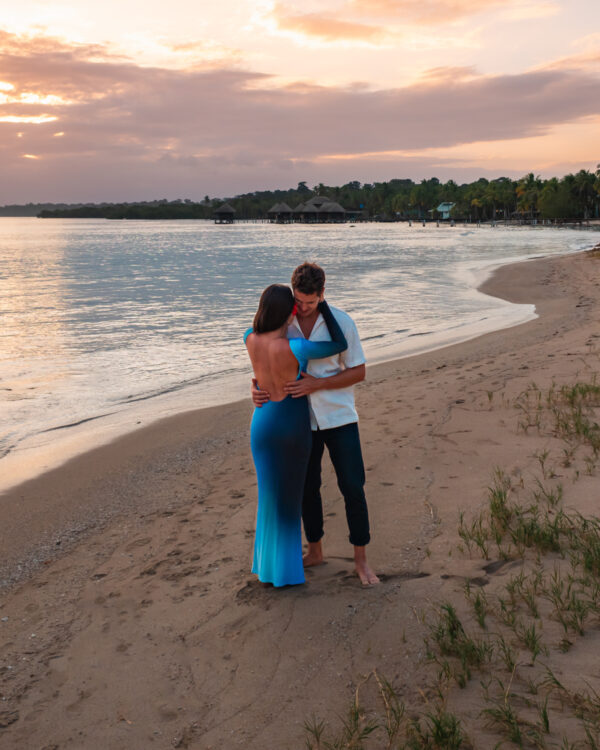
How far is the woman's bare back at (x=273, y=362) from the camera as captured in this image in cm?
361

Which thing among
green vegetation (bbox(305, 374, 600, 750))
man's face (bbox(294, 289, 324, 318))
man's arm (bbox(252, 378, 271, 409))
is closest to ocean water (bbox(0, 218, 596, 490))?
man's arm (bbox(252, 378, 271, 409))

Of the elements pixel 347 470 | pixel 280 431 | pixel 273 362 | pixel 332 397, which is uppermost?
pixel 273 362

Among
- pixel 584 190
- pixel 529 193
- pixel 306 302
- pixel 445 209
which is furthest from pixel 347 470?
pixel 445 209

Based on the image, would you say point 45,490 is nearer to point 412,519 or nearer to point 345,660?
point 412,519

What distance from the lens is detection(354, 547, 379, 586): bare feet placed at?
4113mm

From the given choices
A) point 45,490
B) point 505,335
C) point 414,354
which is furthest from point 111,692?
point 505,335

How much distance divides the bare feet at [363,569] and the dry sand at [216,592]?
0.18 ft

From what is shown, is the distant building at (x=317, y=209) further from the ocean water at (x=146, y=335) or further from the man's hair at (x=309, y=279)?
the man's hair at (x=309, y=279)

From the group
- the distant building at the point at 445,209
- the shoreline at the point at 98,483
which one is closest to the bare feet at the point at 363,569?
the shoreline at the point at 98,483

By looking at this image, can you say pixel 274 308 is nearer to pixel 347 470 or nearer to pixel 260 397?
pixel 260 397

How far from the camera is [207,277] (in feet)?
125

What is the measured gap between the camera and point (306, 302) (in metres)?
3.63

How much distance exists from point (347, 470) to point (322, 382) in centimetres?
61

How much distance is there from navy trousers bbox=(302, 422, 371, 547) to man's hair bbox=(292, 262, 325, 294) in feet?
2.90
